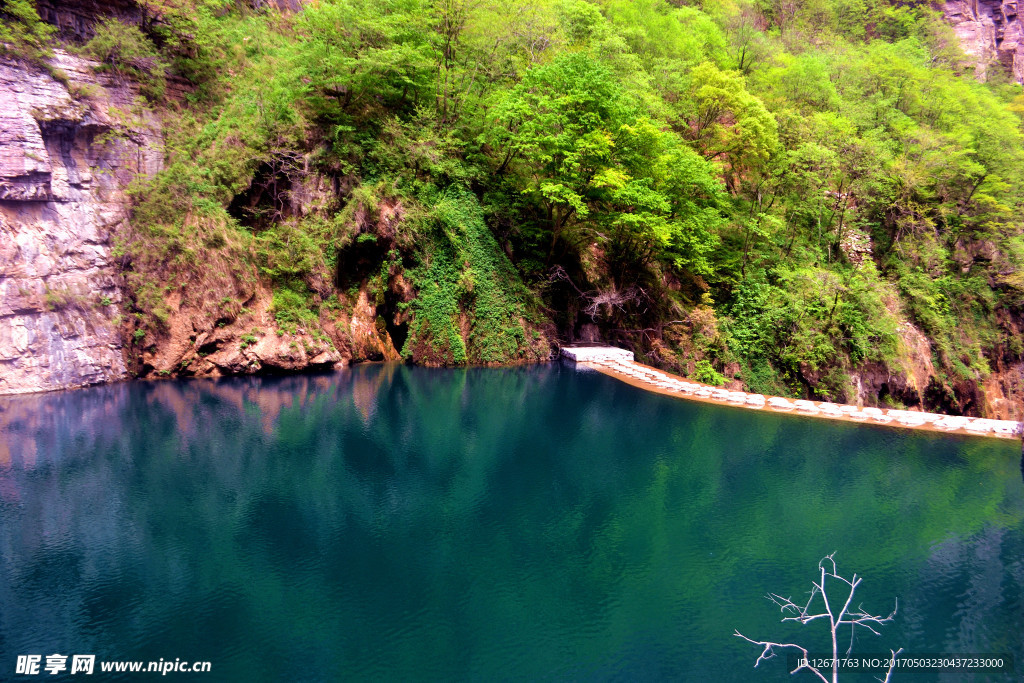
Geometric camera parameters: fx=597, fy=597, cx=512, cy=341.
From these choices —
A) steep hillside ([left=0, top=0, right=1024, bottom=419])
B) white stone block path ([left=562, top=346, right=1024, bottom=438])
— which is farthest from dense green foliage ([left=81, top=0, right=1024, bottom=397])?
white stone block path ([left=562, top=346, right=1024, bottom=438])

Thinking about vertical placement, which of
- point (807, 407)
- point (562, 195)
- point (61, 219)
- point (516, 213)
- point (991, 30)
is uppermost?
point (991, 30)

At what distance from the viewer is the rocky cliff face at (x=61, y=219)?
1503 cm

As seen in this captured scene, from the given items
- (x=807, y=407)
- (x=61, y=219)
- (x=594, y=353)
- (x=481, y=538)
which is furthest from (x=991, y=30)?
(x=61, y=219)

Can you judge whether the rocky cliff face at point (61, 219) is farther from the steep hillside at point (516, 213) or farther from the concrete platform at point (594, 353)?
the concrete platform at point (594, 353)

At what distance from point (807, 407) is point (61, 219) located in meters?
19.9

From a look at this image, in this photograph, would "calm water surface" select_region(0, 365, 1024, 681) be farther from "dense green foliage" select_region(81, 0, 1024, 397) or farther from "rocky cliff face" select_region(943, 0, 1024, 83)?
Result: "rocky cliff face" select_region(943, 0, 1024, 83)

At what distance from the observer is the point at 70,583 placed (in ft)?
21.2

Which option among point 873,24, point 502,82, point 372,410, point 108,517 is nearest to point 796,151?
point 502,82

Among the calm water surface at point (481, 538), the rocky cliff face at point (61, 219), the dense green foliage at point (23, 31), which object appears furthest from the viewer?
the dense green foliage at point (23, 31)

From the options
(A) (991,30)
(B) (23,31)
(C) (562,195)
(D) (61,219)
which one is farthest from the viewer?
(A) (991,30)

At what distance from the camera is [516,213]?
811 inches

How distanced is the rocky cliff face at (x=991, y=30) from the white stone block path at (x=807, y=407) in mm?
40902

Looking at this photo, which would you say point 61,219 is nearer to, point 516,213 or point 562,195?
point 516,213


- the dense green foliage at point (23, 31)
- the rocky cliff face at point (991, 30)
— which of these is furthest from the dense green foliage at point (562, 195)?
the rocky cliff face at point (991, 30)
